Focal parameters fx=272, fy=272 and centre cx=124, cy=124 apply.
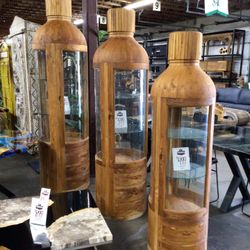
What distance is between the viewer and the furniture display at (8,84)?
6.34 m

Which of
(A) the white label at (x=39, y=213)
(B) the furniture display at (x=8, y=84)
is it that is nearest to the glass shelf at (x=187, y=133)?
(A) the white label at (x=39, y=213)

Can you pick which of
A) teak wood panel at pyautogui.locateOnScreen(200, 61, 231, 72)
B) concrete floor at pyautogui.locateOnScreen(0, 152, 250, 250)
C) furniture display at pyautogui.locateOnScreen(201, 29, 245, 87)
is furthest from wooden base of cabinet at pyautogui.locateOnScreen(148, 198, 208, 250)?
teak wood panel at pyautogui.locateOnScreen(200, 61, 231, 72)

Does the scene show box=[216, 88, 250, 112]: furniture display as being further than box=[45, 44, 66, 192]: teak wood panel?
Yes

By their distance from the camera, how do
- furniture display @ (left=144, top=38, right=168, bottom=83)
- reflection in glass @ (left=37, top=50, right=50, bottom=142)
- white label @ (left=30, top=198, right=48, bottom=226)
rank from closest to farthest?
white label @ (left=30, top=198, right=48, bottom=226), reflection in glass @ (left=37, top=50, right=50, bottom=142), furniture display @ (left=144, top=38, right=168, bottom=83)

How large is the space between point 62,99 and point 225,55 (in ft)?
25.5

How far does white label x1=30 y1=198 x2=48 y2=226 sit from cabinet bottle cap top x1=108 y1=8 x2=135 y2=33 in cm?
159

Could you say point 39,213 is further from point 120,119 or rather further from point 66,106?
point 66,106

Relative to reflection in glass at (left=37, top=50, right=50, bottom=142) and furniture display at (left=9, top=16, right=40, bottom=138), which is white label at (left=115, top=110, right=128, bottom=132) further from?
furniture display at (left=9, top=16, right=40, bottom=138)

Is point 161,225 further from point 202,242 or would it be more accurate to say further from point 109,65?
point 109,65

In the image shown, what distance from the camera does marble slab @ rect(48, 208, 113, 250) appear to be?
1.45 meters

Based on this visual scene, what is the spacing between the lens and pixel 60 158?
291 cm

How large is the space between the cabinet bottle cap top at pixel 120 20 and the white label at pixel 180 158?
1.19m

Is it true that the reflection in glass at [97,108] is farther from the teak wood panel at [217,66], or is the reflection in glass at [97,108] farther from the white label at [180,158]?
the teak wood panel at [217,66]

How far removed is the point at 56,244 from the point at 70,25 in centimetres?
208
